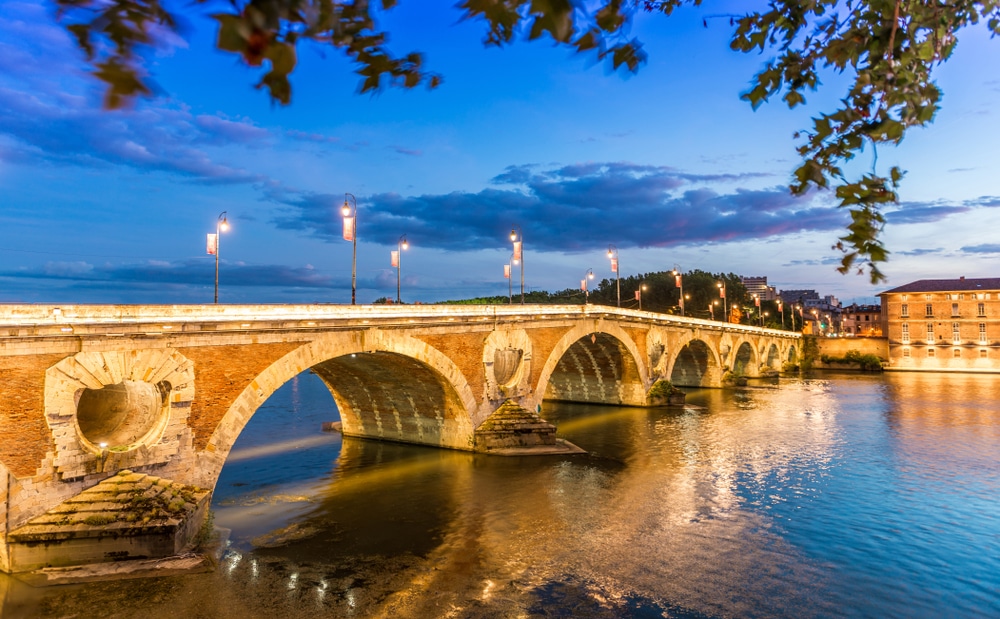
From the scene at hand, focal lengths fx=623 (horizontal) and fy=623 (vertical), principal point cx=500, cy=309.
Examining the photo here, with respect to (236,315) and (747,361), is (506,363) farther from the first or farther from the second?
(747,361)

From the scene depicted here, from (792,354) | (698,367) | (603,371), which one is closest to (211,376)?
(603,371)

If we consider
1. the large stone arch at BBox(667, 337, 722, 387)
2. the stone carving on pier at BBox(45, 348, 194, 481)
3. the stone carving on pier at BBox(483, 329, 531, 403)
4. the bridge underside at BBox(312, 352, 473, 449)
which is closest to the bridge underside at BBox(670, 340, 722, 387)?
the large stone arch at BBox(667, 337, 722, 387)

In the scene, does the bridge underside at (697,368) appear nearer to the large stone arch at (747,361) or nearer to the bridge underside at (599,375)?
the large stone arch at (747,361)

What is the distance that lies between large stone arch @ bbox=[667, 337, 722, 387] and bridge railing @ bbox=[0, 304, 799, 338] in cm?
3166

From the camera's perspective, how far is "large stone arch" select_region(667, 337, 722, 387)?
58875mm

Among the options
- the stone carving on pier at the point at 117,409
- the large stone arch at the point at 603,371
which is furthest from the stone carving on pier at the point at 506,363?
the stone carving on pier at the point at 117,409

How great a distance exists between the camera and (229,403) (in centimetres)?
1777

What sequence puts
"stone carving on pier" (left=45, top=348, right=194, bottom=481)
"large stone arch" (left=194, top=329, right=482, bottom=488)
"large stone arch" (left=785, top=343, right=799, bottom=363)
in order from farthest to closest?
"large stone arch" (left=785, top=343, right=799, bottom=363), "large stone arch" (left=194, top=329, right=482, bottom=488), "stone carving on pier" (left=45, top=348, right=194, bottom=481)

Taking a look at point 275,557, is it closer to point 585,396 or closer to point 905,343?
point 585,396

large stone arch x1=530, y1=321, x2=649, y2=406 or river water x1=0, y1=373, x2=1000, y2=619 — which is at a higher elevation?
large stone arch x1=530, y1=321, x2=649, y2=406

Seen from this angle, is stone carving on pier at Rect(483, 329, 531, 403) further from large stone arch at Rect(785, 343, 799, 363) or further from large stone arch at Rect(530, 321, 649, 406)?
large stone arch at Rect(785, 343, 799, 363)

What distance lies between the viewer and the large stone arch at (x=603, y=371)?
41.3 m

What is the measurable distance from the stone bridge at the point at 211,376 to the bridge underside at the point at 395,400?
70mm

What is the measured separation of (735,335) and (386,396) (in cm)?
4604
